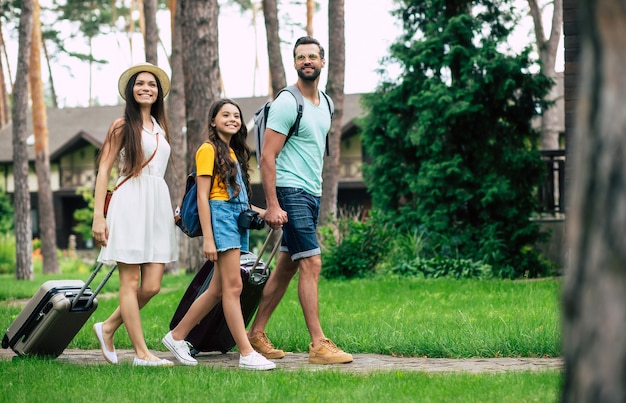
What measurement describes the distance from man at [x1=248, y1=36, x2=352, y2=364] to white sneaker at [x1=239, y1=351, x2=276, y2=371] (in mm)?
434

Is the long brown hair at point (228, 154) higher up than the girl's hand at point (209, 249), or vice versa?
the long brown hair at point (228, 154)

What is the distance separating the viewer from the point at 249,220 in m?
6.32

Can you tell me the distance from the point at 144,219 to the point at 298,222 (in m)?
1.00

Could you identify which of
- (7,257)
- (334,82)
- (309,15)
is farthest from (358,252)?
(309,15)

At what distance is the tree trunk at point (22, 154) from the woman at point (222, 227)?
18512 millimetres

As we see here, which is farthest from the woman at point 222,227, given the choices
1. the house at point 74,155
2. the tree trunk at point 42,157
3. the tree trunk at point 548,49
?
the house at point 74,155

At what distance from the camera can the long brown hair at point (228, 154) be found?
20.7 ft

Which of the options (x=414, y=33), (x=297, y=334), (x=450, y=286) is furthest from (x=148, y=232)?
(x=414, y=33)

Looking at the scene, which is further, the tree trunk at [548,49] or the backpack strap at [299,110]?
the tree trunk at [548,49]

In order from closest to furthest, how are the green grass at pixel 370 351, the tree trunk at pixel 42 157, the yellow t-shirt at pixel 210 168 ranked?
the green grass at pixel 370 351
the yellow t-shirt at pixel 210 168
the tree trunk at pixel 42 157

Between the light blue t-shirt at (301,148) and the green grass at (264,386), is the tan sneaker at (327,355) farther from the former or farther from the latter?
the light blue t-shirt at (301,148)

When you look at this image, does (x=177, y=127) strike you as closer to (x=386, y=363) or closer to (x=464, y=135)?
(x=464, y=135)

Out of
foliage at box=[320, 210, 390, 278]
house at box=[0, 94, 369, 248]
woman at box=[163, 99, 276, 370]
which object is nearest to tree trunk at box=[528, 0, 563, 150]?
foliage at box=[320, 210, 390, 278]

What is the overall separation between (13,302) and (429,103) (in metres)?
7.03
